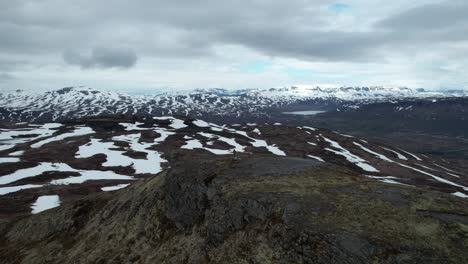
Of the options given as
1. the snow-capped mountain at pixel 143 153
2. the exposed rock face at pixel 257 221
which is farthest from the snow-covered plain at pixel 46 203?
the exposed rock face at pixel 257 221

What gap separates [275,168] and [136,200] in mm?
10146

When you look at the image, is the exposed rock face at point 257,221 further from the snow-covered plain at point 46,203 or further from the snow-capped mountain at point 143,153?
the snow-covered plain at point 46,203

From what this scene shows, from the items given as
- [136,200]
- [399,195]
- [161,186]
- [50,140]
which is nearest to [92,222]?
[136,200]

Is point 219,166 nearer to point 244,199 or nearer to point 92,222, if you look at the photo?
point 244,199

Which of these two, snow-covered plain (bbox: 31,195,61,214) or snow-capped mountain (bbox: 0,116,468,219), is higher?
snow-covered plain (bbox: 31,195,61,214)

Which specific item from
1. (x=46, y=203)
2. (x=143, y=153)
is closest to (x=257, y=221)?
(x=46, y=203)

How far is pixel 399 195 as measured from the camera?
19562mm

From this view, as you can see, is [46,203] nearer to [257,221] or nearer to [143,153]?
[143,153]

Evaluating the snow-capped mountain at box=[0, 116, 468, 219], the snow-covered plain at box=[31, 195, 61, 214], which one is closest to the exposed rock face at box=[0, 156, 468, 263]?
the snow-capped mountain at box=[0, 116, 468, 219]

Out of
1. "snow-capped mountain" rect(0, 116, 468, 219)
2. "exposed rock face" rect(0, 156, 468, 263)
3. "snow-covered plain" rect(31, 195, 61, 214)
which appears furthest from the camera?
"snow-capped mountain" rect(0, 116, 468, 219)

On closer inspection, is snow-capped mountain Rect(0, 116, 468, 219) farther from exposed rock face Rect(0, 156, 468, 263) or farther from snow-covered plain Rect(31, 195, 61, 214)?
exposed rock face Rect(0, 156, 468, 263)

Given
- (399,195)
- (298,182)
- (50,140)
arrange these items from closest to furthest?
(399,195) < (298,182) < (50,140)

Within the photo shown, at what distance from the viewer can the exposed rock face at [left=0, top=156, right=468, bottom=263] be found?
15.6 meters

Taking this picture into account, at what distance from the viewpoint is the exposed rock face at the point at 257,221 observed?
616 inches
